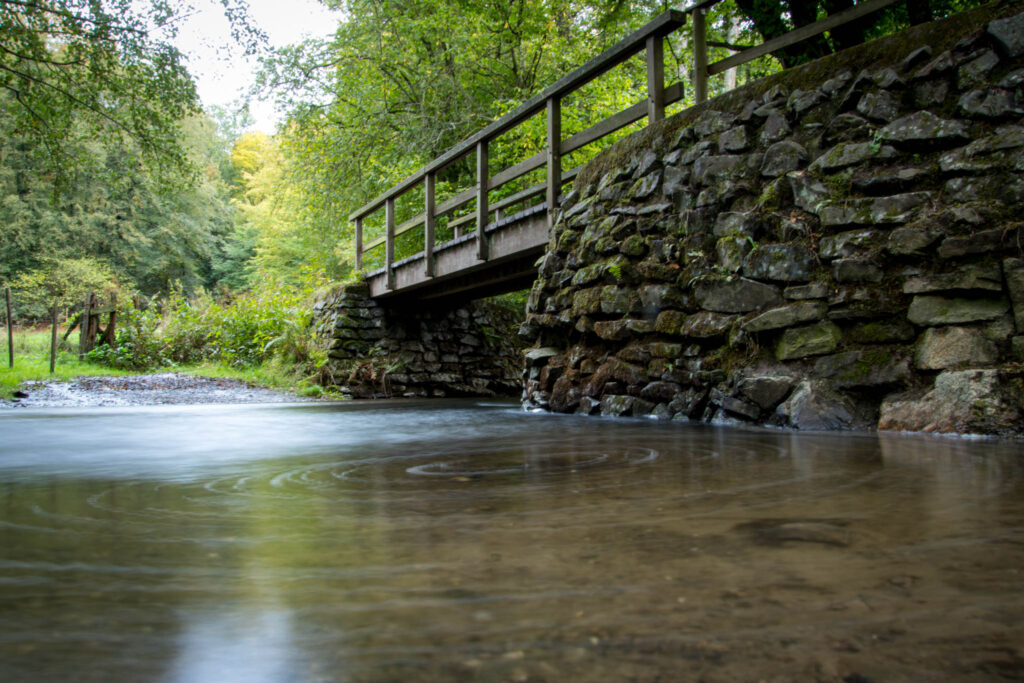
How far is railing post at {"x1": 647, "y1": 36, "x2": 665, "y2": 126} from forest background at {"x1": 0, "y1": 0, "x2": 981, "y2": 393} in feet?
9.60

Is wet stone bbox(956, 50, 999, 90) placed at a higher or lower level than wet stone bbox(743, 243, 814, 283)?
higher

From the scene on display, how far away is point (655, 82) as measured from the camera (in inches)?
223

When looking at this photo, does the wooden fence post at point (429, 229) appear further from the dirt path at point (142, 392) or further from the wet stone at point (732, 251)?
the wet stone at point (732, 251)

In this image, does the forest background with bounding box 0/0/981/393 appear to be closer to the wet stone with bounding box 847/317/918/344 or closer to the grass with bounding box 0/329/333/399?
the grass with bounding box 0/329/333/399

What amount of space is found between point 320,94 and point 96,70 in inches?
255

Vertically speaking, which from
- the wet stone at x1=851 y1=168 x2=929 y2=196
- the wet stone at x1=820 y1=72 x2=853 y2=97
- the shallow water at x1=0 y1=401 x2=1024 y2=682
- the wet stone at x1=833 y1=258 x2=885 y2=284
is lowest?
the shallow water at x1=0 y1=401 x2=1024 y2=682

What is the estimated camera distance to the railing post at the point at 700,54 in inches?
208

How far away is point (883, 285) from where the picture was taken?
12.7 ft

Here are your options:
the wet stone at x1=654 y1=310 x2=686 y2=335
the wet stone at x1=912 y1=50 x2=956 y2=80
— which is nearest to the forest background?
the wet stone at x1=912 y1=50 x2=956 y2=80

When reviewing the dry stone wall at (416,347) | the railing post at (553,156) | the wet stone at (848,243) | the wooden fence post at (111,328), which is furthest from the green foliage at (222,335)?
the wet stone at (848,243)

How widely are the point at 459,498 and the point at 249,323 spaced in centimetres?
1406

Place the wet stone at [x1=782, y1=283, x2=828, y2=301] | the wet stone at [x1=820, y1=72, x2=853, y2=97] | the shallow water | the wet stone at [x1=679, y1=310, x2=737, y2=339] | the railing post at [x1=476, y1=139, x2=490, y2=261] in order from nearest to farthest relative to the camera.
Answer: the shallow water → the wet stone at [x1=782, y1=283, x2=828, y2=301] → the wet stone at [x1=820, y1=72, x2=853, y2=97] → the wet stone at [x1=679, y1=310, x2=737, y2=339] → the railing post at [x1=476, y1=139, x2=490, y2=261]

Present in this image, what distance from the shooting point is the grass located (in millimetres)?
10719

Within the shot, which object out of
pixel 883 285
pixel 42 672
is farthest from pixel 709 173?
pixel 42 672
